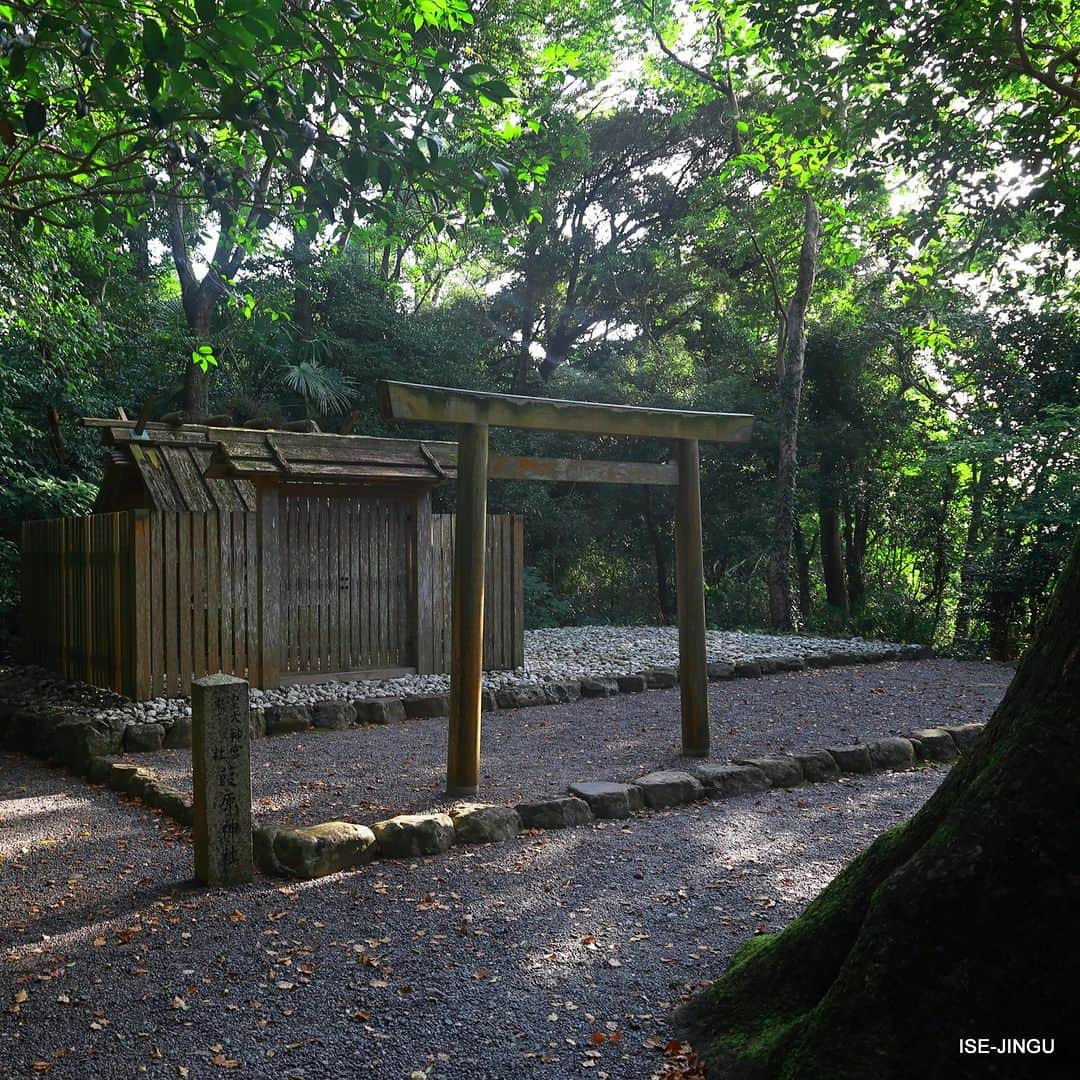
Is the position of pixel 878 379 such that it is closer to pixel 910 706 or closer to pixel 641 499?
pixel 641 499

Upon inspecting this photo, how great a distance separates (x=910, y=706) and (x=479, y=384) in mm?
12079

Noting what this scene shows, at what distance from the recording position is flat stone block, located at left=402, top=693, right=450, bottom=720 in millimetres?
9109

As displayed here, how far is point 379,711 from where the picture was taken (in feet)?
29.0

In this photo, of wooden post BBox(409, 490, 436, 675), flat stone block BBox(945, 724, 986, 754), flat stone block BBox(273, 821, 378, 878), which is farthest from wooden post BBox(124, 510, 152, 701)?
flat stone block BBox(945, 724, 986, 754)

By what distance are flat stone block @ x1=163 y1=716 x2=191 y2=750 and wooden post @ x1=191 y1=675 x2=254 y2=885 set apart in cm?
348

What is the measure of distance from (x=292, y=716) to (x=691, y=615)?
3828 mm

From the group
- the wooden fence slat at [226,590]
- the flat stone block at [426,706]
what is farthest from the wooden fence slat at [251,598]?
the flat stone block at [426,706]

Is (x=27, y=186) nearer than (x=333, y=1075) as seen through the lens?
No

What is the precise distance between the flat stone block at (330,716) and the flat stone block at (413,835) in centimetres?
364

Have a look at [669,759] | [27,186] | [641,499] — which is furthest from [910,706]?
[641,499]

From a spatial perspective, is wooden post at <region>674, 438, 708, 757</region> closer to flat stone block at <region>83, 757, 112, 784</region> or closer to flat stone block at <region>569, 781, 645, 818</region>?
flat stone block at <region>569, 781, 645, 818</region>

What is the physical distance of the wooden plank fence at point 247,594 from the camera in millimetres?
8852

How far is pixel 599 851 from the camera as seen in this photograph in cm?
495

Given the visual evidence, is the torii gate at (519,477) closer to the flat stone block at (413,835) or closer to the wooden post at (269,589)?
the flat stone block at (413,835)
